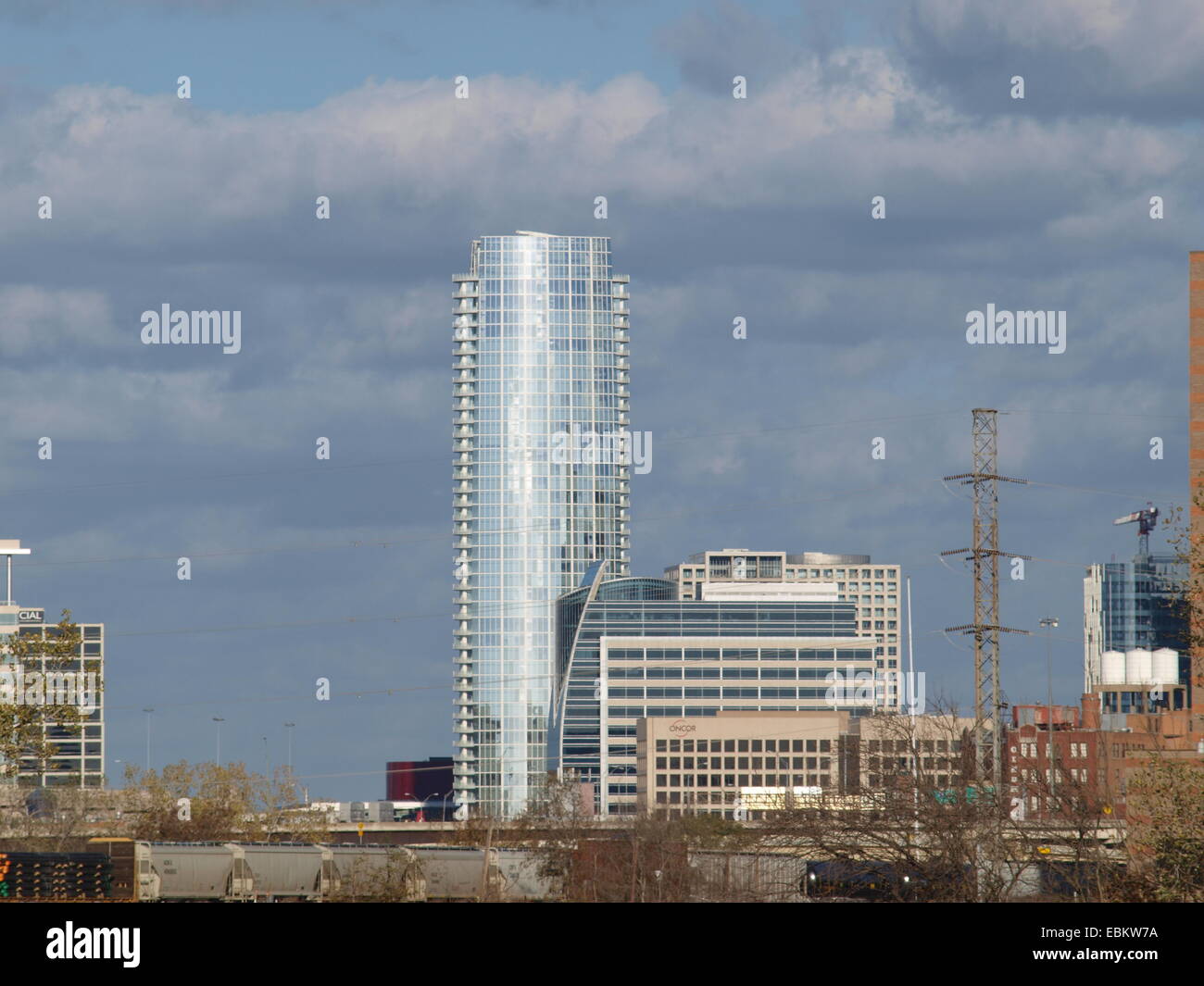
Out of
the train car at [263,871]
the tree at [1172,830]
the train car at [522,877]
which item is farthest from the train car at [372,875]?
the tree at [1172,830]

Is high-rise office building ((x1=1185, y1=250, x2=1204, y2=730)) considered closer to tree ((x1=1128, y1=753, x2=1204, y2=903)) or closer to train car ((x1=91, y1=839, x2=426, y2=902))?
train car ((x1=91, y1=839, x2=426, y2=902))

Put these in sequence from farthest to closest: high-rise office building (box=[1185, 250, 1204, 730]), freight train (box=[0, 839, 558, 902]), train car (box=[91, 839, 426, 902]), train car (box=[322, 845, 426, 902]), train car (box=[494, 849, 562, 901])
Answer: high-rise office building (box=[1185, 250, 1204, 730])
train car (box=[494, 849, 562, 901])
train car (box=[322, 845, 426, 902])
train car (box=[91, 839, 426, 902])
freight train (box=[0, 839, 558, 902])

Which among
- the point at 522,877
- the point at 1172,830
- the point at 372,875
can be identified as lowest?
the point at 522,877

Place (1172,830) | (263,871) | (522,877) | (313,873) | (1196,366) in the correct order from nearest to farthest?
1. (1172,830)
2. (263,871)
3. (313,873)
4. (522,877)
5. (1196,366)

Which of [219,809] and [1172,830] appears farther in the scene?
[219,809]

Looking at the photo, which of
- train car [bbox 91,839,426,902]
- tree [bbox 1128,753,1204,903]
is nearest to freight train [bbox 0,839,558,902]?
train car [bbox 91,839,426,902]

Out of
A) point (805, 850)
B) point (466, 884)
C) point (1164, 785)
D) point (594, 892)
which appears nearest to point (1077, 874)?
point (1164, 785)

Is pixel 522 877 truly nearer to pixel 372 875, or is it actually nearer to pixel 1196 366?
pixel 372 875

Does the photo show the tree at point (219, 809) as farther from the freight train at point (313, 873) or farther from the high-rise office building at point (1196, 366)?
the high-rise office building at point (1196, 366)

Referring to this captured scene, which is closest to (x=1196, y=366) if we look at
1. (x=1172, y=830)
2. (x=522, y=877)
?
(x=522, y=877)

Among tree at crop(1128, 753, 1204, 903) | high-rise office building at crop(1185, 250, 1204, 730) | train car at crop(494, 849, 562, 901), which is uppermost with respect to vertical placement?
high-rise office building at crop(1185, 250, 1204, 730)

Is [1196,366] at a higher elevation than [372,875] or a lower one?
higher

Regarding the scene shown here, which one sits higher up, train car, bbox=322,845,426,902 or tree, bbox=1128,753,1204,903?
tree, bbox=1128,753,1204,903
